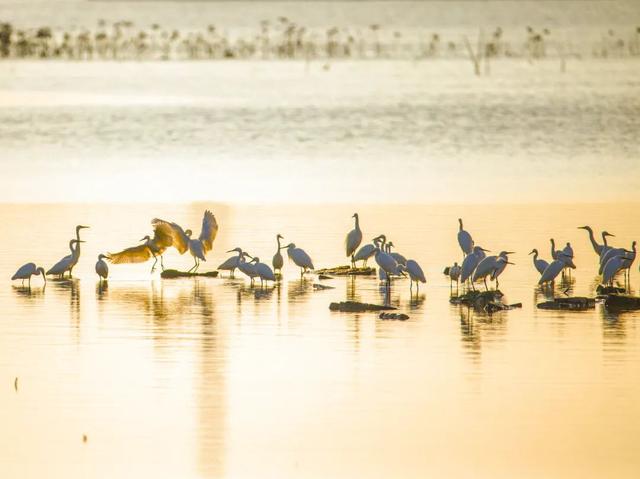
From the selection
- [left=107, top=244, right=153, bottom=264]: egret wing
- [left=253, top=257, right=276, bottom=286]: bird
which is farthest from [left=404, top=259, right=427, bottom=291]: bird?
[left=107, top=244, right=153, bottom=264]: egret wing

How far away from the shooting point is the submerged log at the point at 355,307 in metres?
15.6

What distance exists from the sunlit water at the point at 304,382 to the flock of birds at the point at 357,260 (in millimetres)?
218

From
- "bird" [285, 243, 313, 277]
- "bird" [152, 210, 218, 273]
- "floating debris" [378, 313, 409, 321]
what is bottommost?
"floating debris" [378, 313, 409, 321]

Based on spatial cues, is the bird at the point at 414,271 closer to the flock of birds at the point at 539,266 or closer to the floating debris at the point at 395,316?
the flock of birds at the point at 539,266

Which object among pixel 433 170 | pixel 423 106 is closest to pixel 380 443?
pixel 433 170

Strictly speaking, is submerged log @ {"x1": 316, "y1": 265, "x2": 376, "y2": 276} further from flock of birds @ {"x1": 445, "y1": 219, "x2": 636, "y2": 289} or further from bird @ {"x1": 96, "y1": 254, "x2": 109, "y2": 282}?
bird @ {"x1": 96, "y1": 254, "x2": 109, "y2": 282}

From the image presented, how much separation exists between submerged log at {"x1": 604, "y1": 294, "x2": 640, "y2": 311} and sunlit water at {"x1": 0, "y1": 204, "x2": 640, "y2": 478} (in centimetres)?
31

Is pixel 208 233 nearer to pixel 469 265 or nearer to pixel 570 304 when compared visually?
pixel 469 265

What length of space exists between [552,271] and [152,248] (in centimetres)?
483

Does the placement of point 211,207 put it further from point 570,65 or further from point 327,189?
point 570,65

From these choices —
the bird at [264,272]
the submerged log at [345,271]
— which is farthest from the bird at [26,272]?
the submerged log at [345,271]

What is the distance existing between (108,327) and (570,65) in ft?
181

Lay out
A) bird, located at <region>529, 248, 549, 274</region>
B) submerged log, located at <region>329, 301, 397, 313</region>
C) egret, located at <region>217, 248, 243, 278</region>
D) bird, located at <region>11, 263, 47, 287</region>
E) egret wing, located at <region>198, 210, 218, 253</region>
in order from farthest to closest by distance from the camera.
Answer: egret wing, located at <region>198, 210, 218, 253</region> < egret, located at <region>217, 248, 243, 278</region> < bird, located at <region>529, 248, 549, 274</region> < bird, located at <region>11, 263, 47, 287</region> < submerged log, located at <region>329, 301, 397, 313</region>

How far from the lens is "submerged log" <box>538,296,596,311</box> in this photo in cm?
1580
